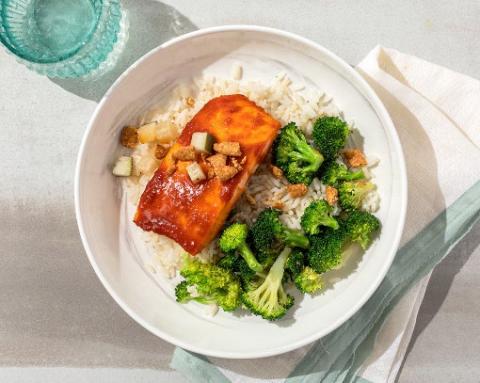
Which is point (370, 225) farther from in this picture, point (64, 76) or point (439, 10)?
point (64, 76)

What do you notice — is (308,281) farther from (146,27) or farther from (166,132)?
(146,27)

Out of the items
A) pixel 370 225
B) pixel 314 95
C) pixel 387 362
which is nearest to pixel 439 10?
pixel 314 95

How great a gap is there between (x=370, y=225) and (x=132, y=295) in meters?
1.61

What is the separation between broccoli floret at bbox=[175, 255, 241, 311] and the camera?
3285 mm

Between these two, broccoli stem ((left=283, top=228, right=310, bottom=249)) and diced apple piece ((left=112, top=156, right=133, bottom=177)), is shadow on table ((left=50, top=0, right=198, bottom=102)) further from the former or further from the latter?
broccoli stem ((left=283, top=228, right=310, bottom=249))

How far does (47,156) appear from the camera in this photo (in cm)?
376

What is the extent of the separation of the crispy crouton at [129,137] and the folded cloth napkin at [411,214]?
1.55 m

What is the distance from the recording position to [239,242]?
318 centimetres

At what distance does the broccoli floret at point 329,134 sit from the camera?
10.5ft

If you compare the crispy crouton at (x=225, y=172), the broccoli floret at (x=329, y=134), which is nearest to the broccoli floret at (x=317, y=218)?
the broccoli floret at (x=329, y=134)

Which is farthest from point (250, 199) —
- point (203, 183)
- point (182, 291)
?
point (182, 291)

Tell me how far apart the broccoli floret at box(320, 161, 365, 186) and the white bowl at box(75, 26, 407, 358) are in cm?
19

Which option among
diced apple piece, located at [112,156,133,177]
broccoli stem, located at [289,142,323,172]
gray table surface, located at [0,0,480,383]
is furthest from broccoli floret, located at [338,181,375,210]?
diced apple piece, located at [112,156,133,177]

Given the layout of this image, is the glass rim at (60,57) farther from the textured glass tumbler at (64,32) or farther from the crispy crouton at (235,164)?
the crispy crouton at (235,164)
